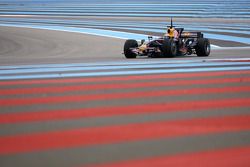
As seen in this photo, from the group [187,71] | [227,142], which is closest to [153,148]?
[227,142]

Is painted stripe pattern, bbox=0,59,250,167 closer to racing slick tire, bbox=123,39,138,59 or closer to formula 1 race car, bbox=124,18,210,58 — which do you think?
formula 1 race car, bbox=124,18,210,58

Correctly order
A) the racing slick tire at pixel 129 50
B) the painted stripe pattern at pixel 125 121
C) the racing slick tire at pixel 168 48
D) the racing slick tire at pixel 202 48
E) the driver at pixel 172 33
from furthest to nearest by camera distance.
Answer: the racing slick tire at pixel 202 48, the driver at pixel 172 33, the racing slick tire at pixel 129 50, the racing slick tire at pixel 168 48, the painted stripe pattern at pixel 125 121

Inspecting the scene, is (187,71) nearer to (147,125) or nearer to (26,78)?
(26,78)

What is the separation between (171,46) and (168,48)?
0.10 metres

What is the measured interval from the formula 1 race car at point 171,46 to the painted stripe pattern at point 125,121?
533 centimetres

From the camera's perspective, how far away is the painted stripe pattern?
293 centimetres

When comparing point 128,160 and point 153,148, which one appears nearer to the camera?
point 128,160

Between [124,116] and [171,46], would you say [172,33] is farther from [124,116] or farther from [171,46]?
[124,116]

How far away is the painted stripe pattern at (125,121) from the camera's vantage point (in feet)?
9.62

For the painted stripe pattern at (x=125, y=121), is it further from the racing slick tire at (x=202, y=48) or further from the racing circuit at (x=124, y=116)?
the racing slick tire at (x=202, y=48)

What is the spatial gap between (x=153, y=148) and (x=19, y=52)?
49.3 ft

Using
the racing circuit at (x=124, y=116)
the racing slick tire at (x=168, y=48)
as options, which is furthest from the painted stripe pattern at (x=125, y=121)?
the racing slick tire at (x=168, y=48)

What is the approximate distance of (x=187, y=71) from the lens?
816cm

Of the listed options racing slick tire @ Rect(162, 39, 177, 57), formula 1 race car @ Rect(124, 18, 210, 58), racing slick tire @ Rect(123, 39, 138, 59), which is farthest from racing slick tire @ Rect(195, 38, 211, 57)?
racing slick tire @ Rect(123, 39, 138, 59)
